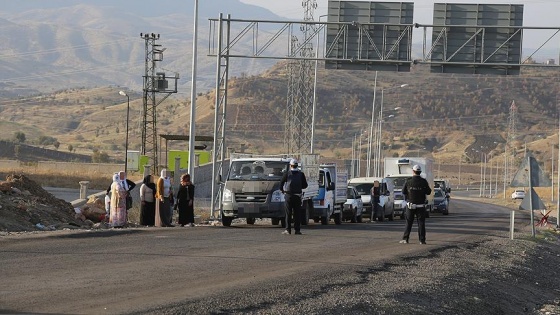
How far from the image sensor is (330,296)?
14.9 meters

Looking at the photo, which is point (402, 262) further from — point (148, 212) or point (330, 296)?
point (148, 212)

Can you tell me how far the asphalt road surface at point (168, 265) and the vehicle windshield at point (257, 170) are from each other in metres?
3.84

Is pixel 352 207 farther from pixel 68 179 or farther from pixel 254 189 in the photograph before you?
pixel 68 179

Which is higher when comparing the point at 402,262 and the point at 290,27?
the point at 290,27

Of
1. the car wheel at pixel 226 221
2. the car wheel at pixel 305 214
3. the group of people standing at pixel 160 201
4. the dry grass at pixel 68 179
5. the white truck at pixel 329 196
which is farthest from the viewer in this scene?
the dry grass at pixel 68 179

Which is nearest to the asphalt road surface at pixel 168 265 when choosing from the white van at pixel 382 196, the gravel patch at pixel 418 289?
the gravel patch at pixel 418 289

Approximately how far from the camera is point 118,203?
97.5 ft

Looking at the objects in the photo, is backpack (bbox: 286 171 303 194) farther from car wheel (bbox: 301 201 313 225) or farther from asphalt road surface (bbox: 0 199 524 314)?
car wheel (bbox: 301 201 313 225)

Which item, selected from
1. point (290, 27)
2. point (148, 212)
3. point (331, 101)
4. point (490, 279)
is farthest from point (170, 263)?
point (331, 101)

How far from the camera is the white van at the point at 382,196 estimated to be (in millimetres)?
46781

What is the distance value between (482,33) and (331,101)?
402 ft

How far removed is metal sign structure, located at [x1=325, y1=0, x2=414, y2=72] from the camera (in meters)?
45.9

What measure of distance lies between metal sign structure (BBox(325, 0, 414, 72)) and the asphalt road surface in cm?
1827

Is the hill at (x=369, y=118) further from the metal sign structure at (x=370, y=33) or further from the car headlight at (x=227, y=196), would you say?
the car headlight at (x=227, y=196)
